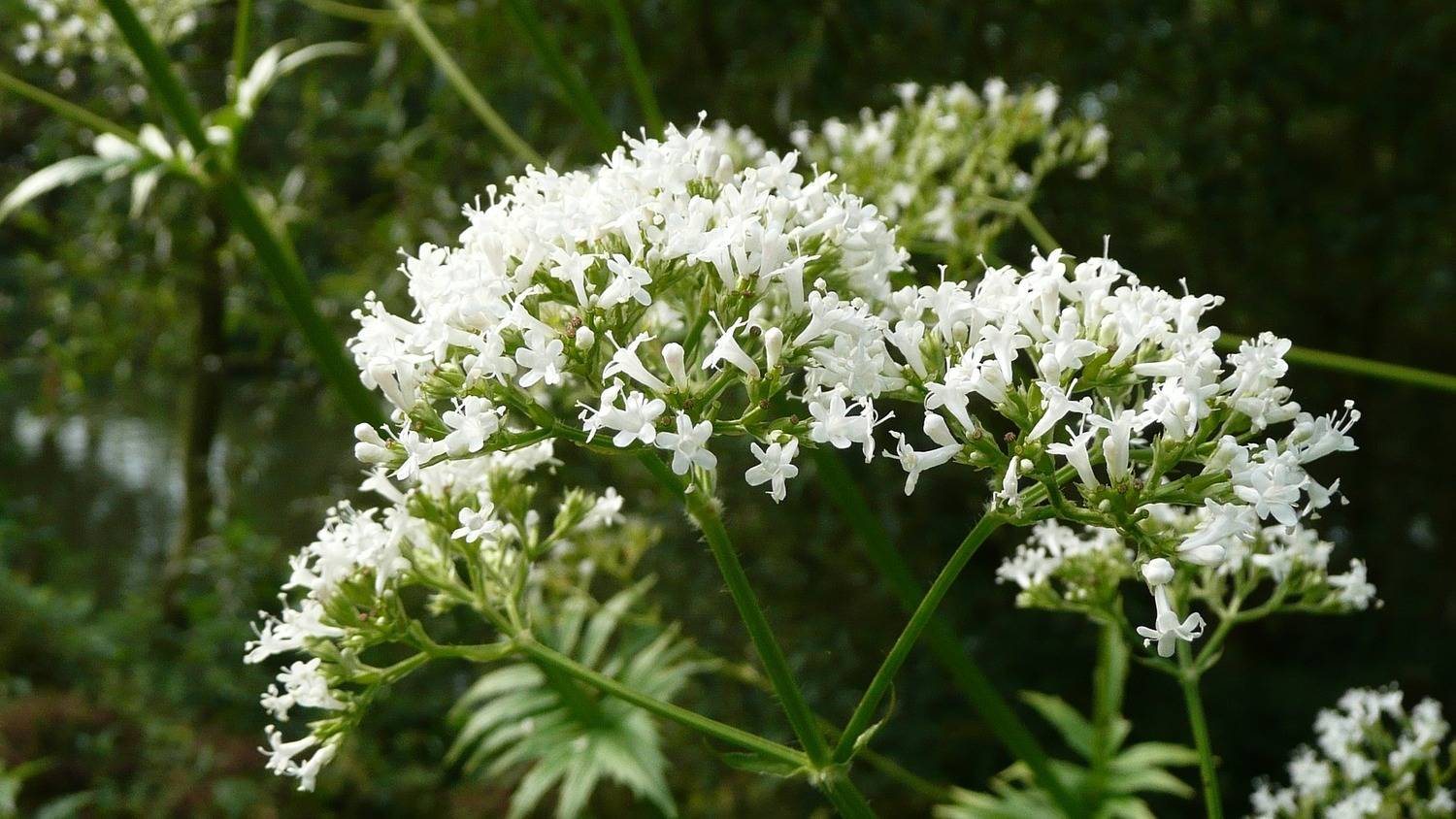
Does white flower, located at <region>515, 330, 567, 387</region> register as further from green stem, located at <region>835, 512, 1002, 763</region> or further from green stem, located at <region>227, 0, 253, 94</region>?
green stem, located at <region>227, 0, 253, 94</region>

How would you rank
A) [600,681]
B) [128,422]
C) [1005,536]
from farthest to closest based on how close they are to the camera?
[128,422] → [1005,536] → [600,681]

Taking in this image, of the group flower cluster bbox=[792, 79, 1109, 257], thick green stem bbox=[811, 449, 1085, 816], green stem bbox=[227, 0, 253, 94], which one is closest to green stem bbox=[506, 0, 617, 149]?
flower cluster bbox=[792, 79, 1109, 257]

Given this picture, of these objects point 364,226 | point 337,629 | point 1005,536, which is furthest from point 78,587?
point 337,629

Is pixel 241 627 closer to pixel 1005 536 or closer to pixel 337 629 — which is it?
pixel 1005 536

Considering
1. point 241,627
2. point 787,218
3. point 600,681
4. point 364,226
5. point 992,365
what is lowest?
point 600,681

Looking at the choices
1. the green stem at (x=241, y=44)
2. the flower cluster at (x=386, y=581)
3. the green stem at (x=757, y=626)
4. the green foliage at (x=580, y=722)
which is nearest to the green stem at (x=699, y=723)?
the green stem at (x=757, y=626)

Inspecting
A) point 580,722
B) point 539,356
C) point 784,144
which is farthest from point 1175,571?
point 784,144

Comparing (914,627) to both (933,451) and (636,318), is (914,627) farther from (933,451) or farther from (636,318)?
(636,318)
